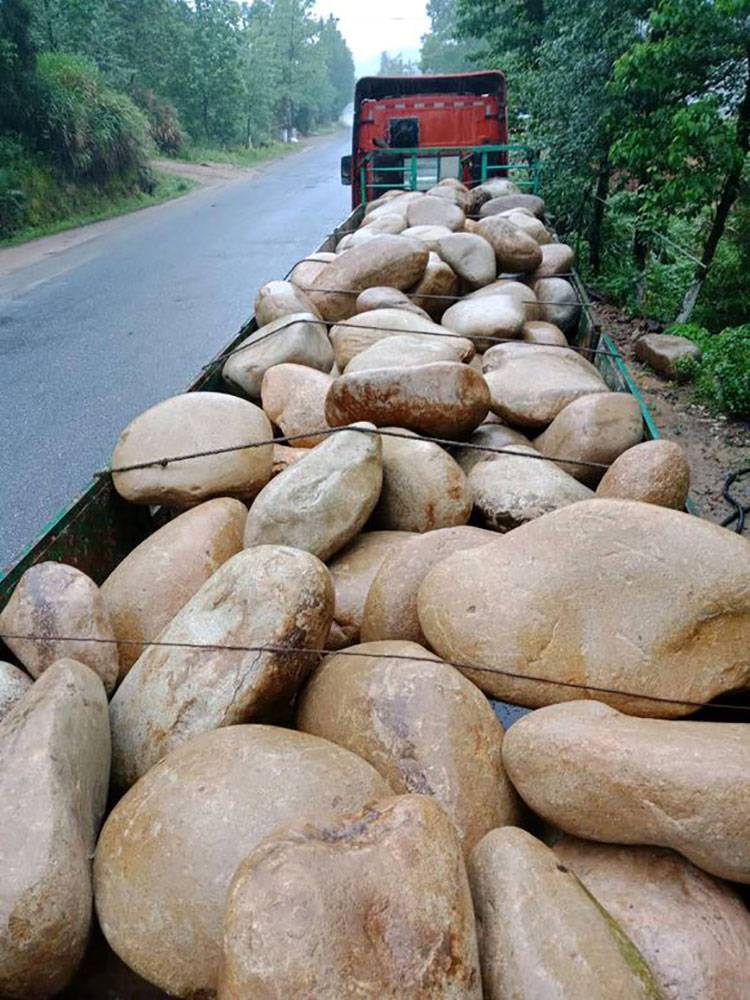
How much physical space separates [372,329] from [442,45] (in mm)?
57419

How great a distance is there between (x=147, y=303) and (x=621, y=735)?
8.30m

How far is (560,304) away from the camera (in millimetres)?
4598

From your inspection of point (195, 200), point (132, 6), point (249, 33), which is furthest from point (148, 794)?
point (249, 33)

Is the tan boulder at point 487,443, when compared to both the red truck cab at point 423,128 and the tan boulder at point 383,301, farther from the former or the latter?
the red truck cab at point 423,128

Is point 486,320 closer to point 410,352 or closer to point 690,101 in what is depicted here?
point 410,352

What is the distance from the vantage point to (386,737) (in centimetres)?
169

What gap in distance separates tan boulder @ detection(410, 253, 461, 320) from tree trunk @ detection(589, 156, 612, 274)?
17.2 ft

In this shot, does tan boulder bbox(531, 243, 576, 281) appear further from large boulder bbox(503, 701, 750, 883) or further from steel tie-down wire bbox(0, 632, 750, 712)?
large boulder bbox(503, 701, 750, 883)

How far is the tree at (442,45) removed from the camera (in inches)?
1839

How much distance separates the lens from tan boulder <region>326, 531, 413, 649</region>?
7.31ft

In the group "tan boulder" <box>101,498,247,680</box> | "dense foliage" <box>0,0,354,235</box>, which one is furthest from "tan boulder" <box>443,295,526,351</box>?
"dense foliage" <box>0,0,354,235</box>

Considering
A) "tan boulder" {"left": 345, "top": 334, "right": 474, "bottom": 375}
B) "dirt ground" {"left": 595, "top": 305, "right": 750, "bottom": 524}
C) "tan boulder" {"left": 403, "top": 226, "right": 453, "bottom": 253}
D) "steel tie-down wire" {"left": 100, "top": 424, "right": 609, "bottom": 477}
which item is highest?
"tan boulder" {"left": 403, "top": 226, "right": 453, "bottom": 253}

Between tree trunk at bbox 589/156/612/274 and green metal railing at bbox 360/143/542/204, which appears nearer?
green metal railing at bbox 360/143/542/204

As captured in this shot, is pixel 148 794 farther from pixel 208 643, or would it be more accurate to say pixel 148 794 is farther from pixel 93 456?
pixel 93 456
